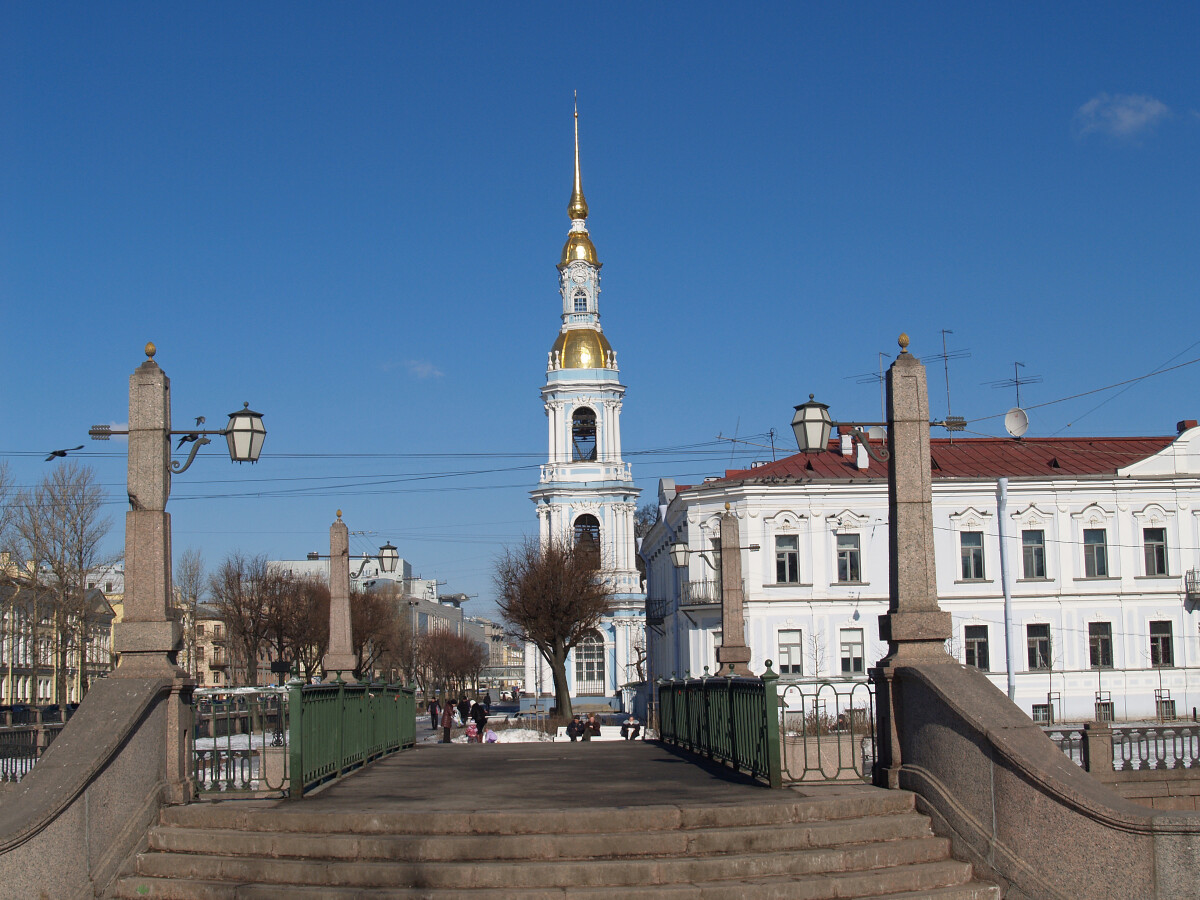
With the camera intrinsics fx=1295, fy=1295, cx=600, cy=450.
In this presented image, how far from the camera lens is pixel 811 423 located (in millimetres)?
14477

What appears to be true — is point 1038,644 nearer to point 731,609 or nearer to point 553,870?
point 731,609

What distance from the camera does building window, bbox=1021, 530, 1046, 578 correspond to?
47.6 meters

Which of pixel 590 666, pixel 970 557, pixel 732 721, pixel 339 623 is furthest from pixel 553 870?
pixel 590 666

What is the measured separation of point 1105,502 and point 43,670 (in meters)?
73.7

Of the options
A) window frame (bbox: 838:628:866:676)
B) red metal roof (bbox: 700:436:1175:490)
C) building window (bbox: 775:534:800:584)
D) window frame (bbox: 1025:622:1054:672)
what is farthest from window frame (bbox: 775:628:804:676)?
window frame (bbox: 1025:622:1054:672)

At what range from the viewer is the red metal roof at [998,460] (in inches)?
1922

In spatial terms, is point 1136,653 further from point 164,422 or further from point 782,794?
point 164,422

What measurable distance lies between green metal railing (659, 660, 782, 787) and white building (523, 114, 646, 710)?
53277mm

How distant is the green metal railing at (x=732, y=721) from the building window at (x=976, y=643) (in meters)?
28.5

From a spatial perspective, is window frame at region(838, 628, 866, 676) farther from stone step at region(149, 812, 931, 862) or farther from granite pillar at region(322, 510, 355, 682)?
stone step at region(149, 812, 931, 862)

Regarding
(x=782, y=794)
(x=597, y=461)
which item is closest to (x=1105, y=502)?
(x=597, y=461)

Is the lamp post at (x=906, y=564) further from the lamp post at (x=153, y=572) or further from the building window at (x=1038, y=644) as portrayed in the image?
the building window at (x=1038, y=644)

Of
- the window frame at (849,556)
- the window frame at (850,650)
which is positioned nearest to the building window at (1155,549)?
the window frame at (849,556)

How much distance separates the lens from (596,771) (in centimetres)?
1590
